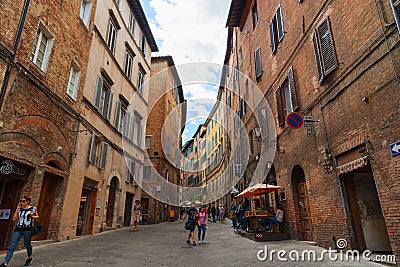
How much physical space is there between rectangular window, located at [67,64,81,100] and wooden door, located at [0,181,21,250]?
4.09 m

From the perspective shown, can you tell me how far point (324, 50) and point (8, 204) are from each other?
1003 centimetres

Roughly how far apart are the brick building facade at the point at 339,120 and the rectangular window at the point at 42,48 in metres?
8.62

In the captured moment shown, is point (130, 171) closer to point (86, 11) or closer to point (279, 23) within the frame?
point (86, 11)

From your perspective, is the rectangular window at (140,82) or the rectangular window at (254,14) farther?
the rectangular window at (140,82)

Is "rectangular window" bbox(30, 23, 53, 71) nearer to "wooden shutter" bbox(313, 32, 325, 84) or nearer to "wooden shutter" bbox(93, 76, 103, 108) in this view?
"wooden shutter" bbox(93, 76, 103, 108)

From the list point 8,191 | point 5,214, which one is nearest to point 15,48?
point 8,191

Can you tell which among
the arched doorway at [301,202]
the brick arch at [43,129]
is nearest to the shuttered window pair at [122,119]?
the brick arch at [43,129]

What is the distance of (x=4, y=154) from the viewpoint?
6492 millimetres

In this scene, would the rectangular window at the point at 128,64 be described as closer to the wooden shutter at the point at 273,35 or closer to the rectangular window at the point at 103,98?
the rectangular window at the point at 103,98

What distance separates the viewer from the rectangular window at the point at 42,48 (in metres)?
8.15

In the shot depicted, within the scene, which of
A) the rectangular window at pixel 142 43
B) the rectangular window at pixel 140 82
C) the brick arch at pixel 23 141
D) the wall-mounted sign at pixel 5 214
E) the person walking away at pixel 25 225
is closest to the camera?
the person walking away at pixel 25 225

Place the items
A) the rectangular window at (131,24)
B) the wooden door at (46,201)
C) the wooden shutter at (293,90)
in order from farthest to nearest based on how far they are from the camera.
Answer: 1. the rectangular window at (131,24)
2. the wooden shutter at (293,90)
3. the wooden door at (46,201)

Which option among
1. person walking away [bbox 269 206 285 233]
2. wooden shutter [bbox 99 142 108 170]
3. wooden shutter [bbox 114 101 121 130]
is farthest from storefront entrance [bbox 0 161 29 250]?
person walking away [bbox 269 206 285 233]

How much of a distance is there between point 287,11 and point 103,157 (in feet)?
34.4
